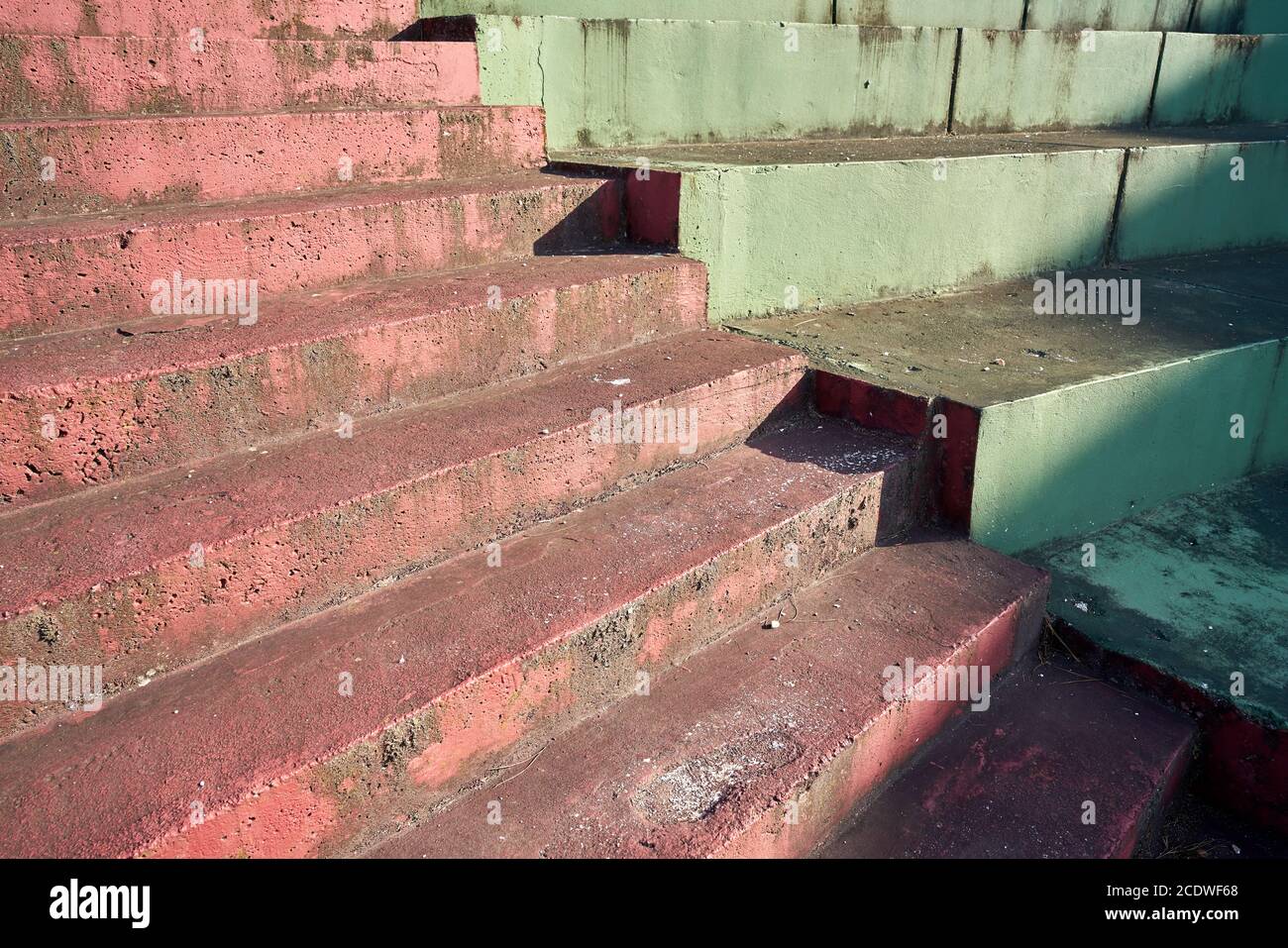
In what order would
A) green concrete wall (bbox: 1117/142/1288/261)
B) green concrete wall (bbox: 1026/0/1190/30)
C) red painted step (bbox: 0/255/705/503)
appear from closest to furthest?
red painted step (bbox: 0/255/705/503), green concrete wall (bbox: 1117/142/1288/261), green concrete wall (bbox: 1026/0/1190/30)

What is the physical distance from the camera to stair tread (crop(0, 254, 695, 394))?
90.0 inches

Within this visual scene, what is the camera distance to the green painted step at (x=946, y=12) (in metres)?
4.27

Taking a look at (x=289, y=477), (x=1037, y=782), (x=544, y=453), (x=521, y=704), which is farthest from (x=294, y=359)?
(x=1037, y=782)

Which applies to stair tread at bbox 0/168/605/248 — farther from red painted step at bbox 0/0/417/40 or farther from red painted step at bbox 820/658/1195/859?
red painted step at bbox 820/658/1195/859

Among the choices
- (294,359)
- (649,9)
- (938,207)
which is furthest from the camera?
(649,9)

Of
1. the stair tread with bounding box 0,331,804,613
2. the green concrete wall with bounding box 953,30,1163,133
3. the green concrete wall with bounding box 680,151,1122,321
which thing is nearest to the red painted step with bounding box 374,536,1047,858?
the stair tread with bounding box 0,331,804,613

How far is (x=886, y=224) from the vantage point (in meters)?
4.07

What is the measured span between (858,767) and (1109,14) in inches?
258

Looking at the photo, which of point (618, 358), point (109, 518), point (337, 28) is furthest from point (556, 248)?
point (109, 518)

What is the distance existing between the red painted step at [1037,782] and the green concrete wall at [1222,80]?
17.6 feet

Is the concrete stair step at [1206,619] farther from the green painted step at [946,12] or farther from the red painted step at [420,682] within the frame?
the green painted step at [946,12]

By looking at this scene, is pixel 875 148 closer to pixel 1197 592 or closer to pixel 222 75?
pixel 1197 592

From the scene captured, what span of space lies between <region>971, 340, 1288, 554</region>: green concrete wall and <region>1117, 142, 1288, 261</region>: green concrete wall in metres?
1.51
